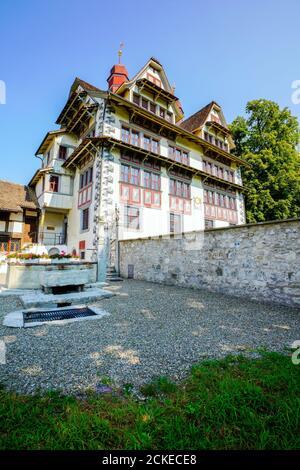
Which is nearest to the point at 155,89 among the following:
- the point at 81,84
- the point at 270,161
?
the point at 81,84

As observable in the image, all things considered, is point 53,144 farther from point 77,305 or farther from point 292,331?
point 292,331

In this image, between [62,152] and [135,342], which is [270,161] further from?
[135,342]

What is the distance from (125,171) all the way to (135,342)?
1462cm

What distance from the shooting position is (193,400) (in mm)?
2287

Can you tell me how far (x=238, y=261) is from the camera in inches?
316

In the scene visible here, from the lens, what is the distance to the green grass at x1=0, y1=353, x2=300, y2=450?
175cm

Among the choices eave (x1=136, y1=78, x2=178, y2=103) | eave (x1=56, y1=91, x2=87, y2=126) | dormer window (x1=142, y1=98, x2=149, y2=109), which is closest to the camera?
eave (x1=136, y1=78, x2=178, y2=103)

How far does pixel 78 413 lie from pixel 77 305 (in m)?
5.17

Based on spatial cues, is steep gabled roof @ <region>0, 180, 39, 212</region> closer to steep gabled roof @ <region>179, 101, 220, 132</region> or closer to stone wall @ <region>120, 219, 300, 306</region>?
stone wall @ <region>120, 219, 300, 306</region>

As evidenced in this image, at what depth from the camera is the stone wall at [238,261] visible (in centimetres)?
675

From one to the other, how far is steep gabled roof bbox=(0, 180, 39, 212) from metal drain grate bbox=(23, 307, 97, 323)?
16545 millimetres

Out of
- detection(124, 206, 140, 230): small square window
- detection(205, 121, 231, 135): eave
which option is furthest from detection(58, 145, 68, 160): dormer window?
detection(205, 121, 231, 135): eave

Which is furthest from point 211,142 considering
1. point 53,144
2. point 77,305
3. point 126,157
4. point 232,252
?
point 77,305

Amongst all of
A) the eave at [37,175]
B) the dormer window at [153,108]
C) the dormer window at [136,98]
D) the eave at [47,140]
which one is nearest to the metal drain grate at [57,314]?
the eave at [37,175]
